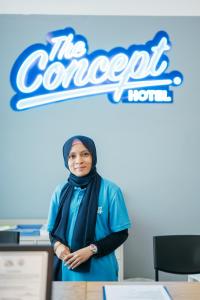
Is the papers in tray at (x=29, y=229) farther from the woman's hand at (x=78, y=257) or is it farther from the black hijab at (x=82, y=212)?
the woman's hand at (x=78, y=257)

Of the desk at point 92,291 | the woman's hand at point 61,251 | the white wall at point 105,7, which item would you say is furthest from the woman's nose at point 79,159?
the white wall at point 105,7

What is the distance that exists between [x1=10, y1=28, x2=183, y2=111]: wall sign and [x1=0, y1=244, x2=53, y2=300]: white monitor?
2473mm

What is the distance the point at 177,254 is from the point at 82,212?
1.07 m

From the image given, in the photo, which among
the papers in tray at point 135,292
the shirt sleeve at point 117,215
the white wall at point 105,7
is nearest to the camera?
the papers in tray at point 135,292

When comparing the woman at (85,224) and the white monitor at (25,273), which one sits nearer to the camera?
the white monitor at (25,273)

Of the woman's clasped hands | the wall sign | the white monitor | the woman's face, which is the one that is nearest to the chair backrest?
the woman's clasped hands

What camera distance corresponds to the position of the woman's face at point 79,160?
1.79 metres

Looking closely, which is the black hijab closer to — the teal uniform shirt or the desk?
the teal uniform shirt

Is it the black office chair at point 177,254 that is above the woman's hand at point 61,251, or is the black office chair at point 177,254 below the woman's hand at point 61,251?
below

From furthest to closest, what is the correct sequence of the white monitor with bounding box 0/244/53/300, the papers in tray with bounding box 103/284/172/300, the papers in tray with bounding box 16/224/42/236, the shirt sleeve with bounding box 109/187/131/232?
the papers in tray with bounding box 16/224/42/236, the shirt sleeve with bounding box 109/187/131/232, the papers in tray with bounding box 103/284/172/300, the white monitor with bounding box 0/244/53/300

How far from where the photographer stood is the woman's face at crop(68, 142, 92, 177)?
1.79 metres

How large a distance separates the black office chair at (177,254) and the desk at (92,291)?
92 cm

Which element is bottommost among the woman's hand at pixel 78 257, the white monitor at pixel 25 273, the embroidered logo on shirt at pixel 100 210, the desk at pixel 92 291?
the desk at pixel 92 291

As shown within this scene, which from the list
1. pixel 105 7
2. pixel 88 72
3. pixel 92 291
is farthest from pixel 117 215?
pixel 105 7
